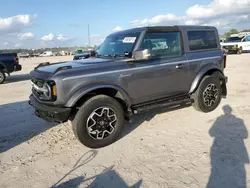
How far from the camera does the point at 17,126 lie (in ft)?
17.4

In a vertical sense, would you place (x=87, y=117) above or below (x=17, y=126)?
above

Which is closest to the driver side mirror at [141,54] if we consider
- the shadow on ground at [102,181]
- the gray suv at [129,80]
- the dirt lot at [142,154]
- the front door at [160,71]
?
the gray suv at [129,80]

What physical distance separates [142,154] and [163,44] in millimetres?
2361

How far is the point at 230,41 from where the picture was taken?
86.4 ft

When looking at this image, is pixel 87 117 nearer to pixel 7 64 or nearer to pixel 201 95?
pixel 201 95

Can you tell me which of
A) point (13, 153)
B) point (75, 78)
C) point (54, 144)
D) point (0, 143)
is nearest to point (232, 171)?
point (75, 78)

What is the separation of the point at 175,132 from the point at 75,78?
2.13m

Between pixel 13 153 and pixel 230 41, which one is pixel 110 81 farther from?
pixel 230 41

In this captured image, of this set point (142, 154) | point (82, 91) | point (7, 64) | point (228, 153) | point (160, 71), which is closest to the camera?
point (228, 153)

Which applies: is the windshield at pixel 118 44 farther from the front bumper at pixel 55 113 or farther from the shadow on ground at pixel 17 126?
the shadow on ground at pixel 17 126

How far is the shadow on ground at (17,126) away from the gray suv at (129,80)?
714mm

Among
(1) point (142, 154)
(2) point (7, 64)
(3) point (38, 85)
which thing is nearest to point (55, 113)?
(3) point (38, 85)

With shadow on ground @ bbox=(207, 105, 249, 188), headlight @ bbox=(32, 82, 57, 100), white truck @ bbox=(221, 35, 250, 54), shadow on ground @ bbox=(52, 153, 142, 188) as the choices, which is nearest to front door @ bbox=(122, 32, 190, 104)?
shadow on ground @ bbox=(207, 105, 249, 188)

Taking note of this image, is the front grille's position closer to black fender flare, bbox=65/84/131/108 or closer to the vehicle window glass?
black fender flare, bbox=65/84/131/108
